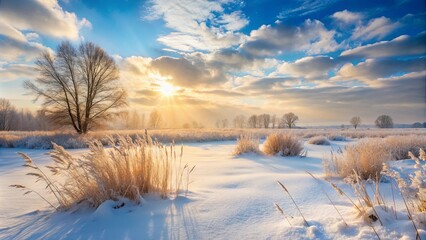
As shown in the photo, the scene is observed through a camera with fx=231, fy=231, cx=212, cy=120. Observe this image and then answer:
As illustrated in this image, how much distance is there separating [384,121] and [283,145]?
85.7 meters

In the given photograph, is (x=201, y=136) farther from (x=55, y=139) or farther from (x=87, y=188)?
(x=87, y=188)

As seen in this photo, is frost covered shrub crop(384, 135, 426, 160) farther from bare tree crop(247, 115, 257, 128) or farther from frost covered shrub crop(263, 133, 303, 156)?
bare tree crop(247, 115, 257, 128)

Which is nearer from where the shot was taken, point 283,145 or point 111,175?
point 111,175

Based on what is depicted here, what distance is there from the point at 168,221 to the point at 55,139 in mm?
16532

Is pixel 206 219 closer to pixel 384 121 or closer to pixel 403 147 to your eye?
pixel 403 147

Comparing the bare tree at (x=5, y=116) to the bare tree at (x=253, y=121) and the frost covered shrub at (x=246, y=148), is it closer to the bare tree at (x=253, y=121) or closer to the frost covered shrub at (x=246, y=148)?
the frost covered shrub at (x=246, y=148)

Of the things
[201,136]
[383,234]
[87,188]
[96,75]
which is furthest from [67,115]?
[383,234]

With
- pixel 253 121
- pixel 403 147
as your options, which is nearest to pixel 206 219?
pixel 403 147

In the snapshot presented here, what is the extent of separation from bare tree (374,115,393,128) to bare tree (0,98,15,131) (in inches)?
4104

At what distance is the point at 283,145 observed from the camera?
820 centimetres

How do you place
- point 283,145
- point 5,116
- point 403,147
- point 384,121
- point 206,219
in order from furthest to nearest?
point 384,121 → point 5,116 → point 403,147 → point 283,145 → point 206,219

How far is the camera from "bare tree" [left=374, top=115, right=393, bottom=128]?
74.9m

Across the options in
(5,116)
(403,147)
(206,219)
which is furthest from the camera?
(5,116)

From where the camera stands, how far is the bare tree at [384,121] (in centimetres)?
7488
